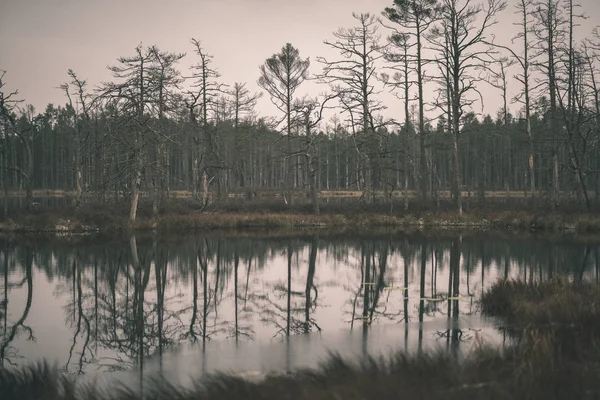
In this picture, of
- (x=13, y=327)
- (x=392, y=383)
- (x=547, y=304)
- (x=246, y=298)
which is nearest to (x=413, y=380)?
(x=392, y=383)

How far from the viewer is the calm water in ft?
26.0

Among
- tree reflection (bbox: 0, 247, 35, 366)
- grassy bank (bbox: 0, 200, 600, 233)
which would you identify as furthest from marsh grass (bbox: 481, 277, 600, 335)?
grassy bank (bbox: 0, 200, 600, 233)

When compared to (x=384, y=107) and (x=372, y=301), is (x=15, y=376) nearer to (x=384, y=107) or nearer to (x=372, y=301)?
(x=372, y=301)

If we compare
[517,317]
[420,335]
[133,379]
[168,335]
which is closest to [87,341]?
[168,335]

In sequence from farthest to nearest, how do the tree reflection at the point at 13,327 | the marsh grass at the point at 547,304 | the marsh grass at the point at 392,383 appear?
1. the marsh grass at the point at 547,304
2. the tree reflection at the point at 13,327
3. the marsh grass at the point at 392,383

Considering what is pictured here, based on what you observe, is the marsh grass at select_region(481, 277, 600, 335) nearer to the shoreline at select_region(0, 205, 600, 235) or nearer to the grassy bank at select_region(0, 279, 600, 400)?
the grassy bank at select_region(0, 279, 600, 400)

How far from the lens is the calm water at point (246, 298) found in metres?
7.93

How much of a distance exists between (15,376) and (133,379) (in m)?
1.49

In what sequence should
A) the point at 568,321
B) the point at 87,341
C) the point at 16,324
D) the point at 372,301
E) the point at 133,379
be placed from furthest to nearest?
1. the point at 372,301
2. the point at 16,324
3. the point at 87,341
4. the point at 568,321
5. the point at 133,379

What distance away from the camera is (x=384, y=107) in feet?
105

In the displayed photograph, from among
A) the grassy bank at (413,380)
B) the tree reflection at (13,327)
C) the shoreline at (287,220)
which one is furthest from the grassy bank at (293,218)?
the grassy bank at (413,380)

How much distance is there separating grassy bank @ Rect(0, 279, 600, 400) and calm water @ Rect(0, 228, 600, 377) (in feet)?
2.80

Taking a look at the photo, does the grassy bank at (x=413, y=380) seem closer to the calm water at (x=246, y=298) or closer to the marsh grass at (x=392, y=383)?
the marsh grass at (x=392, y=383)

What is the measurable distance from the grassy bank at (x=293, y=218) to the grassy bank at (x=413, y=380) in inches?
871
